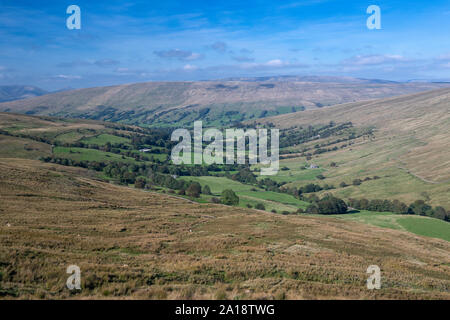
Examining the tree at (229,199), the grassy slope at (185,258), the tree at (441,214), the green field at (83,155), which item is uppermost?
the green field at (83,155)

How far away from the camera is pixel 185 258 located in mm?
22656

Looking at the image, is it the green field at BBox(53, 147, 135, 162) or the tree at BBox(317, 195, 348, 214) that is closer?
the tree at BBox(317, 195, 348, 214)

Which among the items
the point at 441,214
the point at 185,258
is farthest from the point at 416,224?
the point at 185,258

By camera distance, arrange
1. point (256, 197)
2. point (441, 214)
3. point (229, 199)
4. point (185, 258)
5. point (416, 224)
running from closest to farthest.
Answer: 1. point (185, 258)
2. point (416, 224)
3. point (229, 199)
4. point (441, 214)
5. point (256, 197)

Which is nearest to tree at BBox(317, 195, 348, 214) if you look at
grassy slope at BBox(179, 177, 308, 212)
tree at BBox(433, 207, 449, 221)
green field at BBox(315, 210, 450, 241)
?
grassy slope at BBox(179, 177, 308, 212)

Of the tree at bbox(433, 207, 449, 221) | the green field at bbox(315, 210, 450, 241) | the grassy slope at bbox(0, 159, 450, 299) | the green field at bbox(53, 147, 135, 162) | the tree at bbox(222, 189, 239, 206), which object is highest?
the green field at bbox(53, 147, 135, 162)

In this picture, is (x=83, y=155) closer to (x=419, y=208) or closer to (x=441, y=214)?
(x=419, y=208)

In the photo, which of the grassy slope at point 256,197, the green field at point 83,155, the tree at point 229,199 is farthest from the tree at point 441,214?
the green field at point 83,155

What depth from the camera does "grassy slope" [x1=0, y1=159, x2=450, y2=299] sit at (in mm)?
15352

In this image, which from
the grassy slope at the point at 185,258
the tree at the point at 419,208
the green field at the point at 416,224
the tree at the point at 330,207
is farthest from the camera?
the tree at the point at 419,208

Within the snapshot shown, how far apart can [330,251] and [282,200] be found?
347 ft

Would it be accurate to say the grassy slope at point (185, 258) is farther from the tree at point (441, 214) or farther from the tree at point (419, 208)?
the tree at point (419, 208)

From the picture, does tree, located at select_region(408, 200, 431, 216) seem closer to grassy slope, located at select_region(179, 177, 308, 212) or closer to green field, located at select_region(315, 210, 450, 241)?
green field, located at select_region(315, 210, 450, 241)

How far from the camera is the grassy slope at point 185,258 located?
15.4 meters
